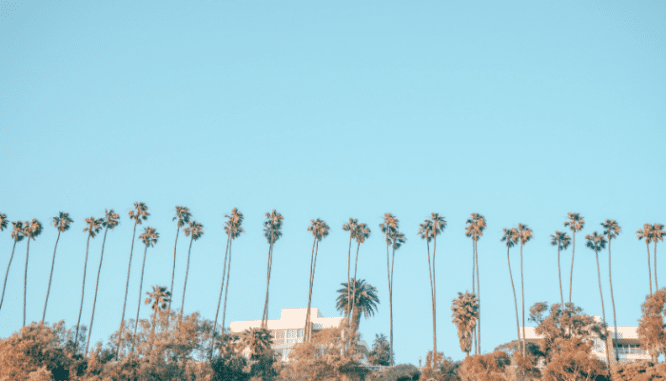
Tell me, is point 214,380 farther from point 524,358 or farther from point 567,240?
→ point 567,240

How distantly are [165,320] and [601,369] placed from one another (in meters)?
42.8

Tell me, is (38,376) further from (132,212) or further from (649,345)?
(649,345)

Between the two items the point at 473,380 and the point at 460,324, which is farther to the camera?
the point at 460,324

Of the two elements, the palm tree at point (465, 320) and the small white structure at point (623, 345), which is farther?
the small white structure at point (623, 345)

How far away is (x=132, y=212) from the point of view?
309ft

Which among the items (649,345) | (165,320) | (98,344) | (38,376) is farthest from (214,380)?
(649,345)

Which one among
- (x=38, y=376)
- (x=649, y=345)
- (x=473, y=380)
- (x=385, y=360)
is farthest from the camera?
(x=385, y=360)

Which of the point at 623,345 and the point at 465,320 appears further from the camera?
the point at 623,345

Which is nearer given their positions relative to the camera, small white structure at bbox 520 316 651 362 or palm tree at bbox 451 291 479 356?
palm tree at bbox 451 291 479 356

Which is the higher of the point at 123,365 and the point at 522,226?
the point at 522,226

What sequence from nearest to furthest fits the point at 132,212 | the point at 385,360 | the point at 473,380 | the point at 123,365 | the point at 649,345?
1. the point at 123,365
2. the point at 473,380
3. the point at 649,345
4. the point at 132,212
5. the point at 385,360

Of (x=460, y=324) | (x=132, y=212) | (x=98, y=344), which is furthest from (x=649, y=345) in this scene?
(x=132, y=212)

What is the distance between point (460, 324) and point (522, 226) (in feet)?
79.9

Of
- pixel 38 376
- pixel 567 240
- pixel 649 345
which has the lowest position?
pixel 38 376
